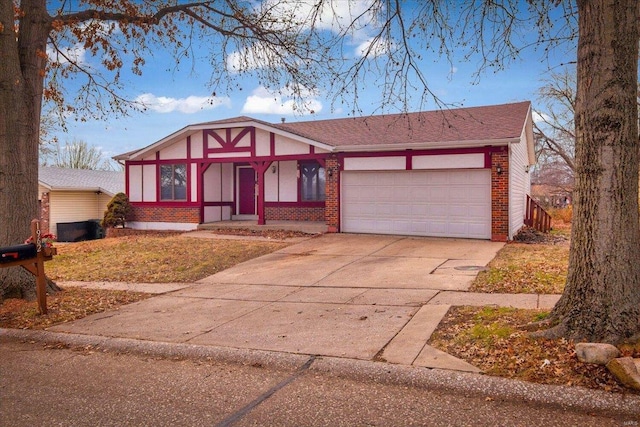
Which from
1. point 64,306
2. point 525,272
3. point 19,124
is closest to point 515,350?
point 525,272

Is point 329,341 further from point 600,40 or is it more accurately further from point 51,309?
point 51,309

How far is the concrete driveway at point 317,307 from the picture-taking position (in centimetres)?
611

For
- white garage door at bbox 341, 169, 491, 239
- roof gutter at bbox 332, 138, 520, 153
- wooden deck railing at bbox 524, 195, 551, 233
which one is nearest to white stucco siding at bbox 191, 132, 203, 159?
roof gutter at bbox 332, 138, 520, 153

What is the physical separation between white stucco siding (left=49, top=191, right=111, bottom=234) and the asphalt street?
24598mm

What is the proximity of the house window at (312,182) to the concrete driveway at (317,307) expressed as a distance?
7.17m

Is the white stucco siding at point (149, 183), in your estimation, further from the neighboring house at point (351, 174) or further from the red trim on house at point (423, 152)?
the red trim on house at point (423, 152)

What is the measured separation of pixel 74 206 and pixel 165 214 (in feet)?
33.5

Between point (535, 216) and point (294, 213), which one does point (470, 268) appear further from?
point (535, 216)

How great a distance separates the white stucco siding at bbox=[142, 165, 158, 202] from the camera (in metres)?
22.5

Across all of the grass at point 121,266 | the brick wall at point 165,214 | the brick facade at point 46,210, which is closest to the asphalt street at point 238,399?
the grass at point 121,266

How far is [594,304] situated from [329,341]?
288 cm

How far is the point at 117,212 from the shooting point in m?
22.0

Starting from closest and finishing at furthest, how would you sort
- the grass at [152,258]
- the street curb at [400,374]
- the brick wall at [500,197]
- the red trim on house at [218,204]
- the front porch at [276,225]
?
the street curb at [400,374], the grass at [152,258], the brick wall at [500,197], the front porch at [276,225], the red trim on house at [218,204]

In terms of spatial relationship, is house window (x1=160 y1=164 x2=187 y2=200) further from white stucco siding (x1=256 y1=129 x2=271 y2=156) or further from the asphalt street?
the asphalt street
